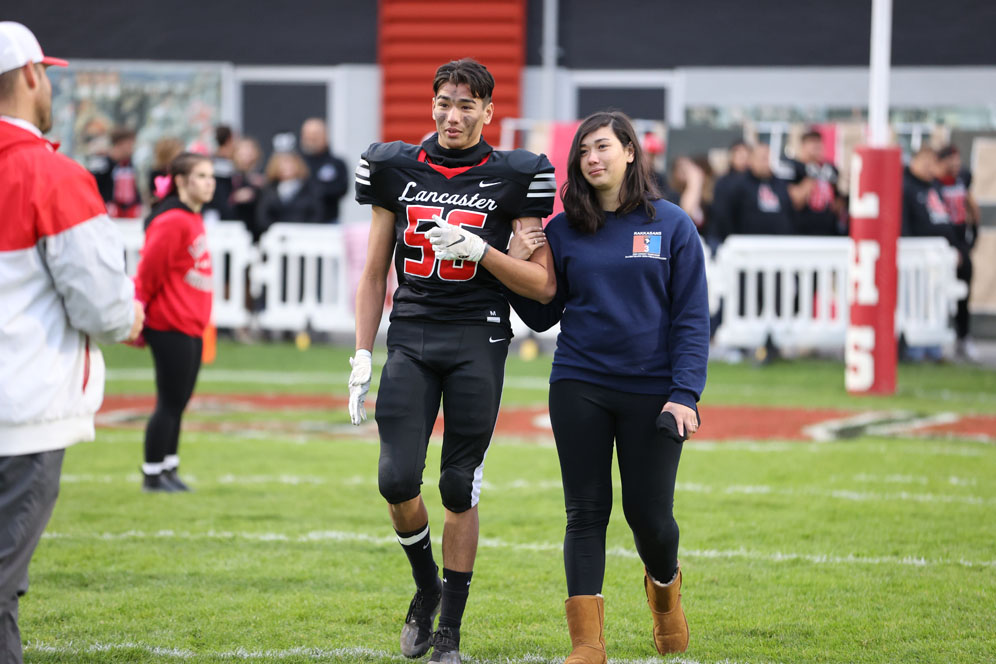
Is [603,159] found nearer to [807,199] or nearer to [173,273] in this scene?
[173,273]

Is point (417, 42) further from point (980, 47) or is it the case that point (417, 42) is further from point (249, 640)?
point (249, 640)

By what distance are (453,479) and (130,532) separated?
8.95 ft

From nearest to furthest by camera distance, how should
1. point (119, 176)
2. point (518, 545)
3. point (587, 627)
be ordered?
point (587, 627)
point (518, 545)
point (119, 176)

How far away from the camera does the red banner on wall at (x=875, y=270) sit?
1194 cm

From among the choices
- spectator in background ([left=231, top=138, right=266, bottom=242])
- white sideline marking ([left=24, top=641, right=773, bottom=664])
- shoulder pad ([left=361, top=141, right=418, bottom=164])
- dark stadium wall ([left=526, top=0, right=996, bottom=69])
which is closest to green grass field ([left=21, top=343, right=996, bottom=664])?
white sideline marking ([left=24, top=641, right=773, bottom=664])

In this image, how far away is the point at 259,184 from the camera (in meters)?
16.1

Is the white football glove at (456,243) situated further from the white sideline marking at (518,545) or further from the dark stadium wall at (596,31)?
the dark stadium wall at (596,31)

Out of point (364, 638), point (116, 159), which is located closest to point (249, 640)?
point (364, 638)

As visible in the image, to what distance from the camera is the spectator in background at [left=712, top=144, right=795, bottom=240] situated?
574 inches

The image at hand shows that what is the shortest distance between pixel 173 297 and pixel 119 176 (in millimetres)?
9228

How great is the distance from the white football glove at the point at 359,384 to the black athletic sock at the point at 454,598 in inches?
25.9

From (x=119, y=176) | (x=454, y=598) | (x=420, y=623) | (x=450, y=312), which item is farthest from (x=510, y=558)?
(x=119, y=176)

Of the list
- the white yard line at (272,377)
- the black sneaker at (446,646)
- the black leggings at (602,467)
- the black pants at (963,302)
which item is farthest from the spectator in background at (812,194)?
the black sneaker at (446,646)

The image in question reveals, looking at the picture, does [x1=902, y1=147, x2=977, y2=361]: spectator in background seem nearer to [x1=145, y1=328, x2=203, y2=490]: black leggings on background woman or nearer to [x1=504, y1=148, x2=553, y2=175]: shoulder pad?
[x1=145, y1=328, x2=203, y2=490]: black leggings on background woman
